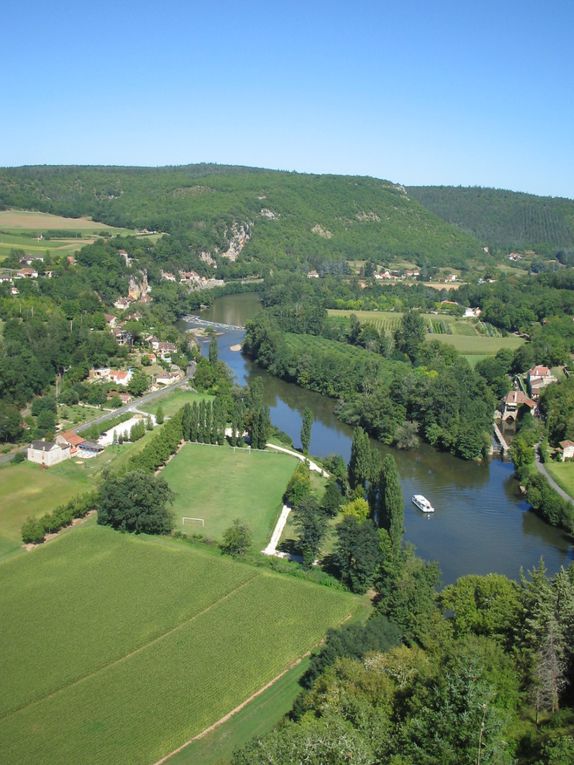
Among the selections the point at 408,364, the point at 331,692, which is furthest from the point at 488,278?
the point at 331,692

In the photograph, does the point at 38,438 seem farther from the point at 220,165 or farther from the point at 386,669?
the point at 220,165

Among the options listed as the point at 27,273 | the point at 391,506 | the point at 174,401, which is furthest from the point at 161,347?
the point at 391,506

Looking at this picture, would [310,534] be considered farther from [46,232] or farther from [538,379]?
[46,232]

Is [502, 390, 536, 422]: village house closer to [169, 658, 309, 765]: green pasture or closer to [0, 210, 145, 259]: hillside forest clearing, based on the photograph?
[169, 658, 309, 765]: green pasture

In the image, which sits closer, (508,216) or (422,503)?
(422,503)

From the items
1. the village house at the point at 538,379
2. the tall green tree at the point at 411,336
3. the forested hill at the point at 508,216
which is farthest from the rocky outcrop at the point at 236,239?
the village house at the point at 538,379

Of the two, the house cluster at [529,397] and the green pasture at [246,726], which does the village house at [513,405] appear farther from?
the green pasture at [246,726]
